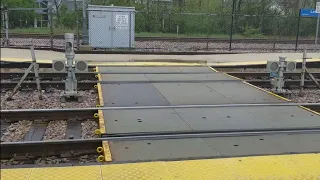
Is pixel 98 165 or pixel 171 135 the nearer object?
pixel 98 165

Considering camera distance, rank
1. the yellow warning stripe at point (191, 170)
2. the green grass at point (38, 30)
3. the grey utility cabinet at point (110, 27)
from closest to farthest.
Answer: the yellow warning stripe at point (191, 170) → the grey utility cabinet at point (110, 27) → the green grass at point (38, 30)

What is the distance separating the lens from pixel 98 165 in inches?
183

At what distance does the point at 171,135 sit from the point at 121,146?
867mm

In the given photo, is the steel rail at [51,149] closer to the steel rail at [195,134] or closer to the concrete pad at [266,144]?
the steel rail at [195,134]

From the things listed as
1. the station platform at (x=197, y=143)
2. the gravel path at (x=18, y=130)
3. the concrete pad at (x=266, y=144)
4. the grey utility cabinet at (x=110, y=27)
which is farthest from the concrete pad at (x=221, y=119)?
the grey utility cabinet at (x=110, y=27)

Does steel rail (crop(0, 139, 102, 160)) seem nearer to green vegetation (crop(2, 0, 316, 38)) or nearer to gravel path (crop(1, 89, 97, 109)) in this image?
gravel path (crop(1, 89, 97, 109))

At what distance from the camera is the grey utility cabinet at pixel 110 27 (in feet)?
60.5

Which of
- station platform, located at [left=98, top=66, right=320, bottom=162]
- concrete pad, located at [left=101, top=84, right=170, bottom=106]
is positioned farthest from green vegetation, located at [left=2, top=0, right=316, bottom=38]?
concrete pad, located at [left=101, top=84, right=170, bottom=106]

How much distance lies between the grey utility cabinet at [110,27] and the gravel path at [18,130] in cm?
1160

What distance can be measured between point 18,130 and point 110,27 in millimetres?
12629

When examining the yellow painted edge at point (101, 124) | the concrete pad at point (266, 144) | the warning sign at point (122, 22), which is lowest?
the concrete pad at point (266, 144)

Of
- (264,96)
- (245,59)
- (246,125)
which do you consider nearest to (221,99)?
(264,96)

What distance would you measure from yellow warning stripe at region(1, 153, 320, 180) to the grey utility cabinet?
557 inches

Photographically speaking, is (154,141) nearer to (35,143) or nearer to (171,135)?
(171,135)
